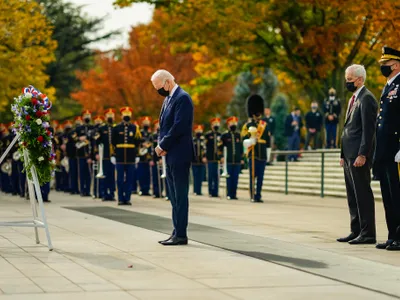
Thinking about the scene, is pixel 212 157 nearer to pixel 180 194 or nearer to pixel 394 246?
pixel 180 194

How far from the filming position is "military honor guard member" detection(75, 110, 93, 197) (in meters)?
26.5

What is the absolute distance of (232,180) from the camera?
25.3 metres

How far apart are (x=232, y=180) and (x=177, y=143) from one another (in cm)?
1309

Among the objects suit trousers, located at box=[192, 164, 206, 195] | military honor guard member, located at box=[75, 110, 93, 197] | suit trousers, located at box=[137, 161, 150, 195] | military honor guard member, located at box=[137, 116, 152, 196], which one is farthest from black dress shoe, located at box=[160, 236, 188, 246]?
suit trousers, located at box=[192, 164, 206, 195]

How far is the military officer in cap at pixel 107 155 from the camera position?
78.7 feet

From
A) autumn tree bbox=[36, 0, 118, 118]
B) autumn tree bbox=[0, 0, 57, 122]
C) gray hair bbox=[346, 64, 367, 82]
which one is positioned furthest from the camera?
autumn tree bbox=[36, 0, 118, 118]

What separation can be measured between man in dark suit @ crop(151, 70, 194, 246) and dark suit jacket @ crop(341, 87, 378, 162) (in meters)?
1.92

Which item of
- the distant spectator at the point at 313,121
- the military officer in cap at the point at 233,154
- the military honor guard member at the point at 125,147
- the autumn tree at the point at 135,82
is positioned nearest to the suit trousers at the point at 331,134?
the distant spectator at the point at 313,121

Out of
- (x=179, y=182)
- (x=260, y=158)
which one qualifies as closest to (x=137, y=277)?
(x=179, y=182)

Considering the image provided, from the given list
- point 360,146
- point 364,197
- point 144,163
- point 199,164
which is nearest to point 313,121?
point 199,164

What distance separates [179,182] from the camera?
486 inches

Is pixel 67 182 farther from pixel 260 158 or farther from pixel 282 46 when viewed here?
pixel 282 46

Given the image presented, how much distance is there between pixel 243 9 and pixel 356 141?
22.8m

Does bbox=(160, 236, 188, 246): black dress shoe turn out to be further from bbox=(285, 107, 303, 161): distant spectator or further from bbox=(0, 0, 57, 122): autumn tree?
bbox=(285, 107, 303, 161): distant spectator
